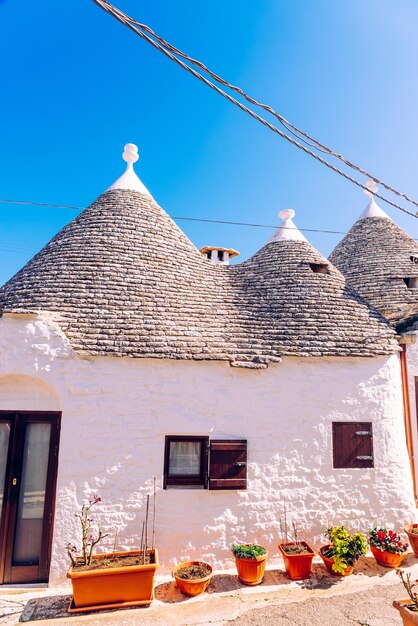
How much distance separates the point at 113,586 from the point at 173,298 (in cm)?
466

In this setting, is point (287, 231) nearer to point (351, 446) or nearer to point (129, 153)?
point (129, 153)

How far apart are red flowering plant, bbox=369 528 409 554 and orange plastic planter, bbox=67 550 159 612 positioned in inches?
143

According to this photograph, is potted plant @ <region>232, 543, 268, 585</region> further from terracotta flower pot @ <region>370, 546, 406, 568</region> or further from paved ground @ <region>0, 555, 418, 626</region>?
terracotta flower pot @ <region>370, 546, 406, 568</region>

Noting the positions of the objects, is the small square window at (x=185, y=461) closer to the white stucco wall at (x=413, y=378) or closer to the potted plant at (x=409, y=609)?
the potted plant at (x=409, y=609)

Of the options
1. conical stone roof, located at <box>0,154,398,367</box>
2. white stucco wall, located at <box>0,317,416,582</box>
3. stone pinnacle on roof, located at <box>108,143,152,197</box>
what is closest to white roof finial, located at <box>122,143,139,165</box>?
stone pinnacle on roof, located at <box>108,143,152,197</box>

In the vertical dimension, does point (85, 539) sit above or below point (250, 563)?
above

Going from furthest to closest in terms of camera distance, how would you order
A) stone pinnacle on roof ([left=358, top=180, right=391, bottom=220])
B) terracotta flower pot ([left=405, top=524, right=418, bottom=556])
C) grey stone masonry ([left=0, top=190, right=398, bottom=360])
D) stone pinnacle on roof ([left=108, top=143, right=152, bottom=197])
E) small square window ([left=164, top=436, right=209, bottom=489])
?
stone pinnacle on roof ([left=358, top=180, right=391, bottom=220])
stone pinnacle on roof ([left=108, top=143, right=152, bottom=197])
grey stone masonry ([left=0, top=190, right=398, bottom=360])
terracotta flower pot ([left=405, top=524, right=418, bottom=556])
small square window ([left=164, top=436, right=209, bottom=489])

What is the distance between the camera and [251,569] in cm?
576

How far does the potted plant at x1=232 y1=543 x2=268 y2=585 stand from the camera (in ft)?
18.8

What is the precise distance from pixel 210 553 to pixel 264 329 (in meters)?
3.90

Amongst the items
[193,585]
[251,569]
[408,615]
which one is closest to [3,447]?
[193,585]

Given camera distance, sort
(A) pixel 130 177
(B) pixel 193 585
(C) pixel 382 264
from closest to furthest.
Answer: (B) pixel 193 585, (A) pixel 130 177, (C) pixel 382 264

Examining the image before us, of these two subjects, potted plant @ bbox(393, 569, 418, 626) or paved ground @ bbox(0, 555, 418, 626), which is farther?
paved ground @ bbox(0, 555, 418, 626)

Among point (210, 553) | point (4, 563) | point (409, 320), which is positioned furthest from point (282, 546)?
point (409, 320)
